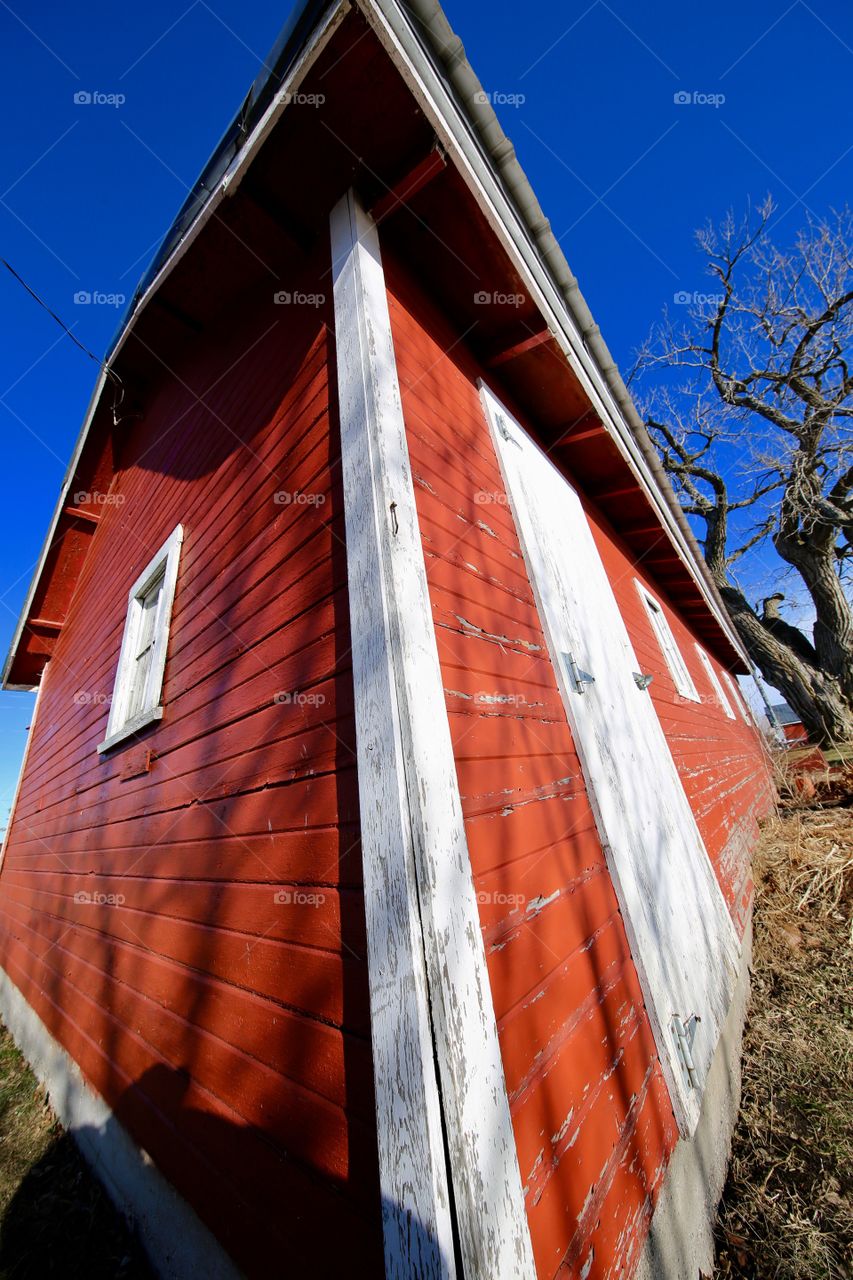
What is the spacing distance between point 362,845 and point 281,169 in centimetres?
287

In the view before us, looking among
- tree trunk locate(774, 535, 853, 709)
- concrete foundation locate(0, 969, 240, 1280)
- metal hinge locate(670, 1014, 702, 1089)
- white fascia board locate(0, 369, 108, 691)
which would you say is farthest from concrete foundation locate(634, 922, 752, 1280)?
tree trunk locate(774, 535, 853, 709)

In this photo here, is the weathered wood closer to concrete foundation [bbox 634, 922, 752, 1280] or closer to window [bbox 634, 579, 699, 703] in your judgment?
concrete foundation [bbox 634, 922, 752, 1280]

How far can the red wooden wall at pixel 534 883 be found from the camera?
1.12 metres

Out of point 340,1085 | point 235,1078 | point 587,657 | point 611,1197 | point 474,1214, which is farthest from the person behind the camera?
point 587,657

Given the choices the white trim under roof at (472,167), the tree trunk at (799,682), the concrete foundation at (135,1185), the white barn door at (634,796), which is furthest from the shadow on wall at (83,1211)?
the tree trunk at (799,682)

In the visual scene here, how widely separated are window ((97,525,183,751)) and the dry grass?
322 centimetres

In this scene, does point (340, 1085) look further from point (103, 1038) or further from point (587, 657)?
point (103, 1038)

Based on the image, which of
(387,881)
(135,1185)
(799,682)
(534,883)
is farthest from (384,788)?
(799,682)

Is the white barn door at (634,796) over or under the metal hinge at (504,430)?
under

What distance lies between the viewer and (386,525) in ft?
4.79

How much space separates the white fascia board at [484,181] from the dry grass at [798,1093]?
12.9ft

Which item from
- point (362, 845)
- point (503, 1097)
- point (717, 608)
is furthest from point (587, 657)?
point (717, 608)

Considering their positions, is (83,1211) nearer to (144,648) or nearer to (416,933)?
(416,933)

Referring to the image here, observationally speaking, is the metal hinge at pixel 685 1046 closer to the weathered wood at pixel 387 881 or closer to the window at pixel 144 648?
the weathered wood at pixel 387 881
